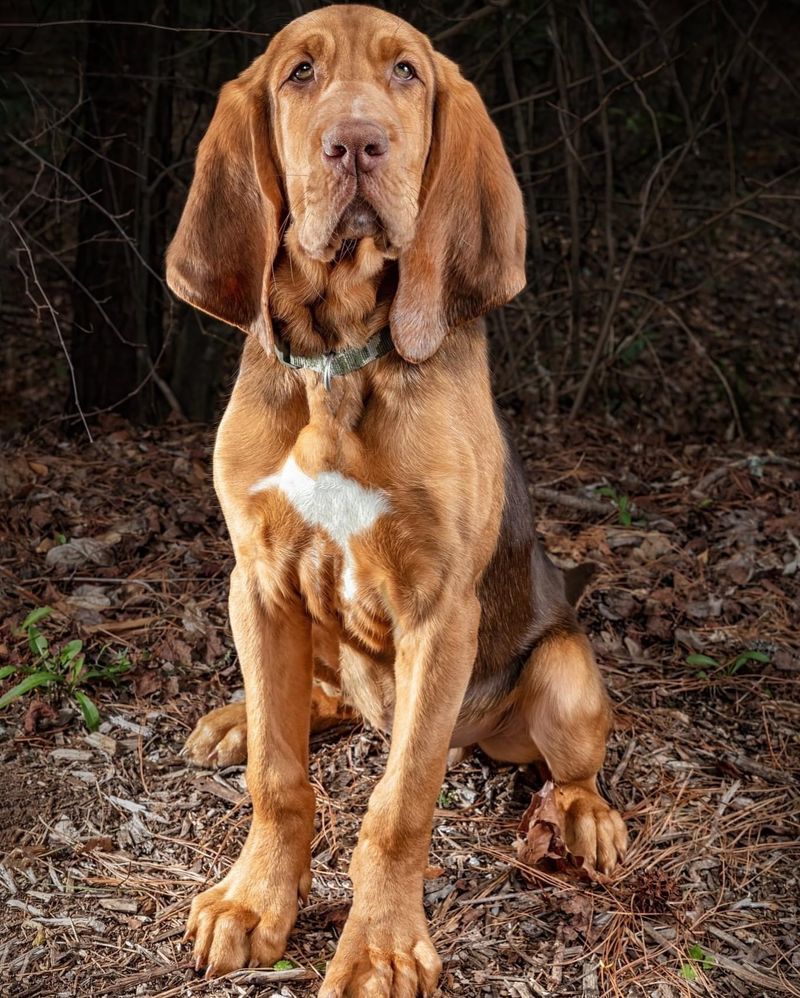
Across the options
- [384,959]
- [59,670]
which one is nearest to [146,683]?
[59,670]

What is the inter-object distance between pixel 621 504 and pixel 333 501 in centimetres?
294

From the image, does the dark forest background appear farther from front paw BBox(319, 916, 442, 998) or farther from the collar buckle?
front paw BBox(319, 916, 442, 998)

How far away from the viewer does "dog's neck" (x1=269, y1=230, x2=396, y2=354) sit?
2840 millimetres

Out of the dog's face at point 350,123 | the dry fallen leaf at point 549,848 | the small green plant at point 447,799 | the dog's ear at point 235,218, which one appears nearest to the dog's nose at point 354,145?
the dog's face at point 350,123

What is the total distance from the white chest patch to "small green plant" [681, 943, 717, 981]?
1.43m

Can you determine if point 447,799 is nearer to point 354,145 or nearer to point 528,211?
point 354,145

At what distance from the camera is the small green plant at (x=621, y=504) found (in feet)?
17.9

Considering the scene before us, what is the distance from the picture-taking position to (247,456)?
2906 mm

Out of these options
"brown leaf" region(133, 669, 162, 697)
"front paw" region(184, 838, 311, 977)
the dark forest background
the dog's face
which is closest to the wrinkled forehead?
the dog's face

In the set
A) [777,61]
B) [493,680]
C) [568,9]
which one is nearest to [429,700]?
[493,680]

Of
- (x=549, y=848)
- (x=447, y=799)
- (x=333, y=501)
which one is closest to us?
(x=333, y=501)

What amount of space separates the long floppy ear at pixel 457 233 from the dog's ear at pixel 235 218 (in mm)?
364

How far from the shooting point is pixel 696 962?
3.01 meters

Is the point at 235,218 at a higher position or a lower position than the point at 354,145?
lower
